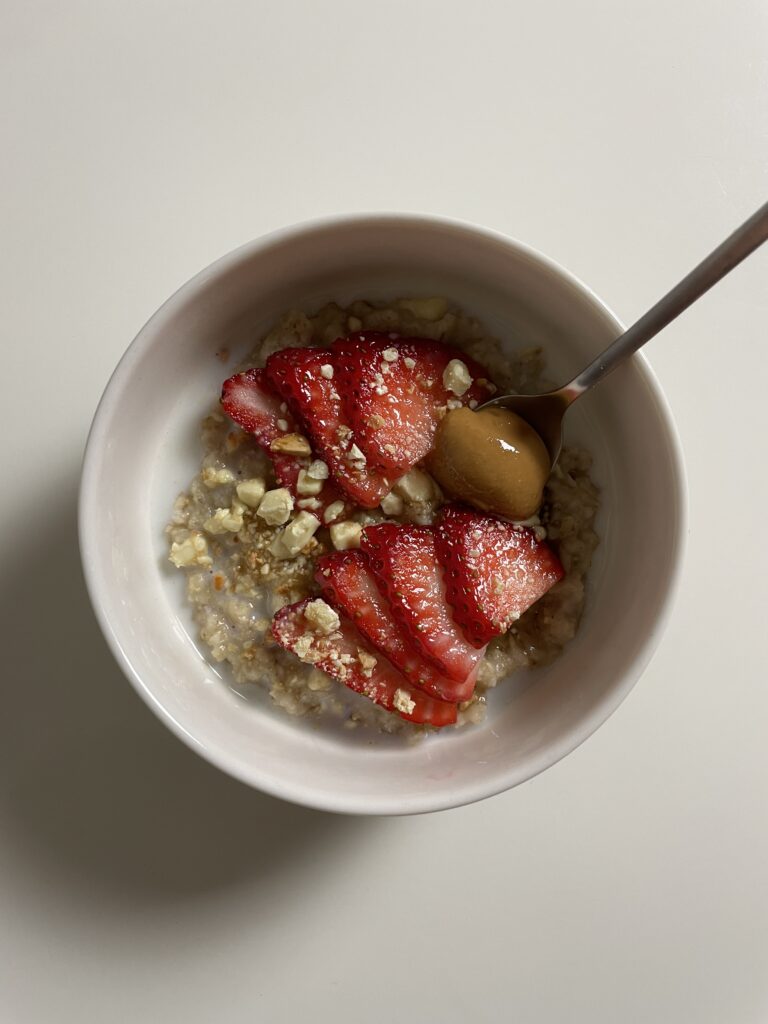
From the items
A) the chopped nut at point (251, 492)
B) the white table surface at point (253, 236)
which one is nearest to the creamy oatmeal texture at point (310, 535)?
the chopped nut at point (251, 492)

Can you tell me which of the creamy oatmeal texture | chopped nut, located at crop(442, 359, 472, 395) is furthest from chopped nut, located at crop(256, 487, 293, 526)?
chopped nut, located at crop(442, 359, 472, 395)

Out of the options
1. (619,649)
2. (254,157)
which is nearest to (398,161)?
(254,157)

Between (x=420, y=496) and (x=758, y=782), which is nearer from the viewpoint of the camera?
(x=420, y=496)

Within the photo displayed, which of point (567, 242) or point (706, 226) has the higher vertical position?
point (706, 226)

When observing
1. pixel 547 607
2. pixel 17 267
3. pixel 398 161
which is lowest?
pixel 17 267

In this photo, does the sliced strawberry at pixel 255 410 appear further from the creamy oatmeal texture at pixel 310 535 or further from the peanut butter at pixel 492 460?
the peanut butter at pixel 492 460

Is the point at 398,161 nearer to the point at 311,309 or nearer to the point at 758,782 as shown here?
the point at 311,309
